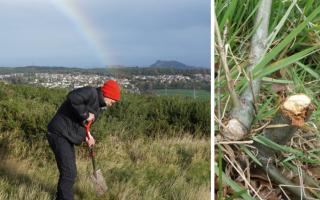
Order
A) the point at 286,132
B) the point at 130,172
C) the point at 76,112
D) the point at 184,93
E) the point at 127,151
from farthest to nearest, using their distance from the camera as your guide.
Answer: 1. the point at 184,93
2. the point at 127,151
3. the point at 130,172
4. the point at 76,112
5. the point at 286,132

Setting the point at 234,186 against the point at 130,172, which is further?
the point at 130,172

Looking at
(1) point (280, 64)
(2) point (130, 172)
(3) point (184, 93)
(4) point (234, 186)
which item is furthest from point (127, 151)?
(1) point (280, 64)

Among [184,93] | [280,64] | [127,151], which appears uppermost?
[280,64]

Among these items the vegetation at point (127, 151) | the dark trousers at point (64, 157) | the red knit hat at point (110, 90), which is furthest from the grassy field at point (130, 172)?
the red knit hat at point (110, 90)

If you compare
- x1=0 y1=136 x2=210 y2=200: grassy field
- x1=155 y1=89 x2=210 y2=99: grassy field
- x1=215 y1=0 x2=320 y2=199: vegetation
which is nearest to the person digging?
x1=0 y1=136 x2=210 y2=200: grassy field

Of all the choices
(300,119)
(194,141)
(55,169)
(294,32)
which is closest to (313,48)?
(294,32)

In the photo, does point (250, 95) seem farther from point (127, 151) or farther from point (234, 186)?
point (127, 151)

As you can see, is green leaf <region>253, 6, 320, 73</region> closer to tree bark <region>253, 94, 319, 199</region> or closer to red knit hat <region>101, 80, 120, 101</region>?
tree bark <region>253, 94, 319, 199</region>

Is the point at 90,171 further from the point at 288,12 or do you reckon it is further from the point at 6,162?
the point at 288,12
